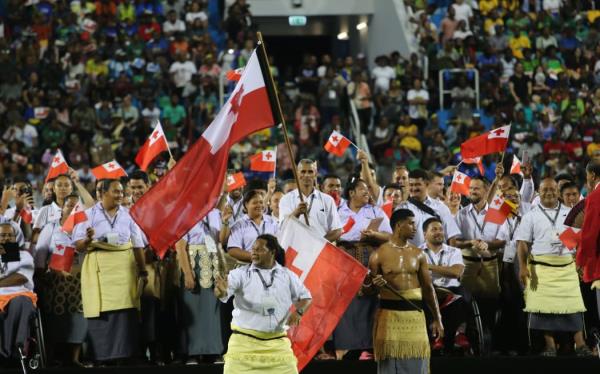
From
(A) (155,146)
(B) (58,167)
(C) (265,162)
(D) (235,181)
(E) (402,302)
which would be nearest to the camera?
(E) (402,302)

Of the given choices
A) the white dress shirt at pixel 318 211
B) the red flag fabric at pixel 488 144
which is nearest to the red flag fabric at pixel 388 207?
the white dress shirt at pixel 318 211

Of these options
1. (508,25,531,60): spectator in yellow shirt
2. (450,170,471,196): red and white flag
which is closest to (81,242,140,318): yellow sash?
(450,170,471,196): red and white flag

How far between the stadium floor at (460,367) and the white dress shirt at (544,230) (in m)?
1.16

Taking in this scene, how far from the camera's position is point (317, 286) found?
11625mm

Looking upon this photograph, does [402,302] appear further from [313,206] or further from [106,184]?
[106,184]

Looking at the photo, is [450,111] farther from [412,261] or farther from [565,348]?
[412,261]

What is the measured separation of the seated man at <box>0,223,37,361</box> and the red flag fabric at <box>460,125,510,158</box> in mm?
5793

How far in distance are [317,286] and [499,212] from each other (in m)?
3.22

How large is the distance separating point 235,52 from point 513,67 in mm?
5430

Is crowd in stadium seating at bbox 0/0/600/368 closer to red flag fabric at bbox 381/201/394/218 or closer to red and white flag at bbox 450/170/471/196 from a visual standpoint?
red and white flag at bbox 450/170/471/196

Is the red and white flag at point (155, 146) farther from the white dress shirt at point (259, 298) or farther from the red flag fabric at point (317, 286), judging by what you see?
the white dress shirt at point (259, 298)

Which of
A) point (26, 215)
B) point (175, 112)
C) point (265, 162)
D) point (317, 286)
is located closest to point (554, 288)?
point (317, 286)

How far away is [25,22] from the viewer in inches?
980

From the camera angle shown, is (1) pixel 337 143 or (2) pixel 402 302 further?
(1) pixel 337 143
